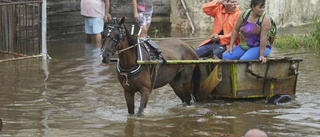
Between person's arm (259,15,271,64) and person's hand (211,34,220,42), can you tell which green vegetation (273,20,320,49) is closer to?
person's hand (211,34,220,42)

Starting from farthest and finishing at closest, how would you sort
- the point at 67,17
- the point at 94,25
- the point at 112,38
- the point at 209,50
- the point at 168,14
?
the point at 168,14
the point at 67,17
the point at 94,25
the point at 209,50
the point at 112,38

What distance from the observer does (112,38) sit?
6.30 meters

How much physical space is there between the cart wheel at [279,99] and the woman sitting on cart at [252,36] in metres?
0.57

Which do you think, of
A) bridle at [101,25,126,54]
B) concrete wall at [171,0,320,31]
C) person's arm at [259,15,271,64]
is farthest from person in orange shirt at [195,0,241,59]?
concrete wall at [171,0,320,31]

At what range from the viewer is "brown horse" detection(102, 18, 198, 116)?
6.34 m

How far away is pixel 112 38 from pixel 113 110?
1.33 m

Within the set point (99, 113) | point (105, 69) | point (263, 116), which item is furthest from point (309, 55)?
point (99, 113)

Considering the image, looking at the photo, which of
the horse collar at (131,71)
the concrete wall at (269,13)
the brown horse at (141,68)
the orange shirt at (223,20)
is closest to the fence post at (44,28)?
the orange shirt at (223,20)

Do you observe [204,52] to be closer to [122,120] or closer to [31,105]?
[122,120]

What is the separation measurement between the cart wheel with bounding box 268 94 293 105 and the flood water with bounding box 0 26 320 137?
0.25 ft

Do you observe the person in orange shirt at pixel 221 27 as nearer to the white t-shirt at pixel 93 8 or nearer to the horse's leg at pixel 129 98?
the horse's leg at pixel 129 98

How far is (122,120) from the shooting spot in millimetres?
6648

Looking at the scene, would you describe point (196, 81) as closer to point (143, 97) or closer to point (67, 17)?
point (143, 97)

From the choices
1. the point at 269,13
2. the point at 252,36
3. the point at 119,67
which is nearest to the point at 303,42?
the point at 269,13
